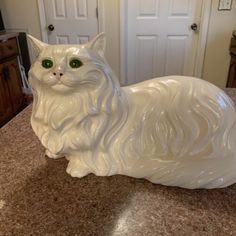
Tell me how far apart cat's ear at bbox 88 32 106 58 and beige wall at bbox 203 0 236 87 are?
2397mm

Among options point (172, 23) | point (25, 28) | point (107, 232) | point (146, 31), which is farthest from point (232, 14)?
point (107, 232)

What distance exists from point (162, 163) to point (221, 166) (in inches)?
5.7

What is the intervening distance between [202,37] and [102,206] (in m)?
2.56

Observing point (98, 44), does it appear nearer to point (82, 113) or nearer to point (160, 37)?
point (82, 113)

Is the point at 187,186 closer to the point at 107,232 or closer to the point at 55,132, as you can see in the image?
the point at 107,232

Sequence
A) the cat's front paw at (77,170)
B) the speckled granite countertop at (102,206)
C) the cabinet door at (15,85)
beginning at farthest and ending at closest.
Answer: the cabinet door at (15,85) → the cat's front paw at (77,170) → the speckled granite countertop at (102,206)

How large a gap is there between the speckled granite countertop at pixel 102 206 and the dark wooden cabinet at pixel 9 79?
177cm

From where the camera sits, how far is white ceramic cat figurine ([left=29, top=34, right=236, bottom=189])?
562 millimetres

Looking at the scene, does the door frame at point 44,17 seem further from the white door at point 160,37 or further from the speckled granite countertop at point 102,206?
the speckled granite countertop at point 102,206

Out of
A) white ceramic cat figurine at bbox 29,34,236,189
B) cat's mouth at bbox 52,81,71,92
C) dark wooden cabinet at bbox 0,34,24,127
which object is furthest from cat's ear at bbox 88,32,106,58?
dark wooden cabinet at bbox 0,34,24,127

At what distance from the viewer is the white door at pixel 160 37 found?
2.64m

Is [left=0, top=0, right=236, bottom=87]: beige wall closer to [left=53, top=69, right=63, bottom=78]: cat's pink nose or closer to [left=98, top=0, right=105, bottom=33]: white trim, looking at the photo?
[left=98, top=0, right=105, bottom=33]: white trim

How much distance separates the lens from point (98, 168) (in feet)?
2.16

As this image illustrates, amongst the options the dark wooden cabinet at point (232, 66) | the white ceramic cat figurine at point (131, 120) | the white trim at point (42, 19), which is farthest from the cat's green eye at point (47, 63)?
the white trim at point (42, 19)
